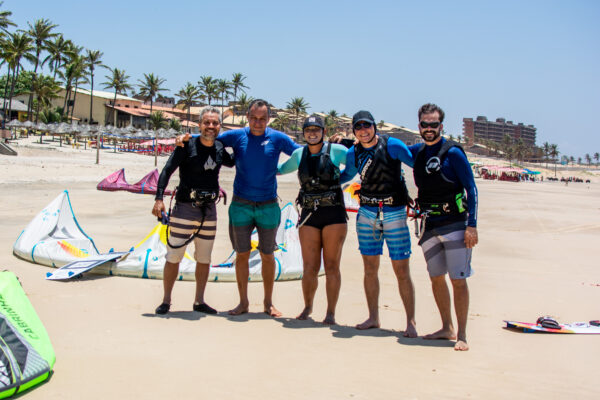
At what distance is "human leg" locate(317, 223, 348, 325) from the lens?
4836 mm

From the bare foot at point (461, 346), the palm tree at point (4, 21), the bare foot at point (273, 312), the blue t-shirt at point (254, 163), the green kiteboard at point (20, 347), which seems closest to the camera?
the green kiteboard at point (20, 347)

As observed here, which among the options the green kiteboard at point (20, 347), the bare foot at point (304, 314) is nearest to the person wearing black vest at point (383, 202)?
the bare foot at point (304, 314)

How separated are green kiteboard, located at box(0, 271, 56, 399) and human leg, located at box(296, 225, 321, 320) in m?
2.28

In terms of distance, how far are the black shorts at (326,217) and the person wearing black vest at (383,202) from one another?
194mm

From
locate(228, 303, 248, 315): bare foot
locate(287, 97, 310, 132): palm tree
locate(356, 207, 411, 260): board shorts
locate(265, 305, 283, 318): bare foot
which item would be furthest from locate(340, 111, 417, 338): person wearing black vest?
locate(287, 97, 310, 132): palm tree

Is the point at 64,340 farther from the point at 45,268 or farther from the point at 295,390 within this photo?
the point at 45,268

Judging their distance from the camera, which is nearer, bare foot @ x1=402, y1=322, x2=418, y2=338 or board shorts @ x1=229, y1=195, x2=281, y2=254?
bare foot @ x1=402, y1=322, x2=418, y2=338

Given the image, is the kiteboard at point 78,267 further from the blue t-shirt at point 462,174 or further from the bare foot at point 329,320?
the blue t-shirt at point 462,174

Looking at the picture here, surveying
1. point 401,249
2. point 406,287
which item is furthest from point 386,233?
point 406,287

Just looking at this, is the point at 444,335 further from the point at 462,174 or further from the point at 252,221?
the point at 252,221

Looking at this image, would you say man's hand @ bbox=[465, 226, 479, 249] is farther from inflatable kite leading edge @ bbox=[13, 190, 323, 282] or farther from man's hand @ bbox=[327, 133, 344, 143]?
inflatable kite leading edge @ bbox=[13, 190, 323, 282]

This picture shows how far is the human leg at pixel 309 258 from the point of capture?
16.1ft

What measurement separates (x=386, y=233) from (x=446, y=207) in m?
0.58

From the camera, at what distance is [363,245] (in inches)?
185
